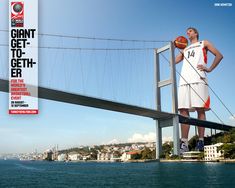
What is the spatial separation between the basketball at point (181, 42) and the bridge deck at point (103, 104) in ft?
24.4

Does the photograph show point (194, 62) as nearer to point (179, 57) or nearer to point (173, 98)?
point (179, 57)

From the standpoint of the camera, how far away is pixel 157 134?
3462 centimetres

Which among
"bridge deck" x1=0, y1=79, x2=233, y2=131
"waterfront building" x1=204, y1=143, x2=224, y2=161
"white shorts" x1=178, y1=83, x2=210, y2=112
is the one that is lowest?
"waterfront building" x1=204, y1=143, x2=224, y2=161

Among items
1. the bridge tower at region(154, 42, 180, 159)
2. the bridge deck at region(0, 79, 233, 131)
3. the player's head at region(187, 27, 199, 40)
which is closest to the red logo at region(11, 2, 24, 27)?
the bridge deck at region(0, 79, 233, 131)

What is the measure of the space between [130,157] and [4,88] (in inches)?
1709

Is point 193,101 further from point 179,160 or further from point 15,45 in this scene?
point 15,45

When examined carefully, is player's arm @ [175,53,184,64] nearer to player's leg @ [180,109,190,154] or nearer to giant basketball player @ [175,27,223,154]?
giant basketball player @ [175,27,223,154]

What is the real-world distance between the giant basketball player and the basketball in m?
0.45

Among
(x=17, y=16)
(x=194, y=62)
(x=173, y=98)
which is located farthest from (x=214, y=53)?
(x=17, y=16)

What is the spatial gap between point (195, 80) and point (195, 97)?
1703 millimetres

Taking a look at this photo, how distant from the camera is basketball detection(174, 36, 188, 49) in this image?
3764cm

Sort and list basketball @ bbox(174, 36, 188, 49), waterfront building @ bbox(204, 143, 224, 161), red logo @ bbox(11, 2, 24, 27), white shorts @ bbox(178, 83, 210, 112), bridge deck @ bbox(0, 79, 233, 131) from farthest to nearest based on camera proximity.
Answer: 1. basketball @ bbox(174, 36, 188, 49)
2. white shorts @ bbox(178, 83, 210, 112)
3. waterfront building @ bbox(204, 143, 224, 161)
4. bridge deck @ bbox(0, 79, 233, 131)
5. red logo @ bbox(11, 2, 24, 27)

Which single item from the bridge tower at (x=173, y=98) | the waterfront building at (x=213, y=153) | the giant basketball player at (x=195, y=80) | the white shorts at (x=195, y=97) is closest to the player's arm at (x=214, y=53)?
the giant basketball player at (x=195, y=80)

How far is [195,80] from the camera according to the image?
122ft
